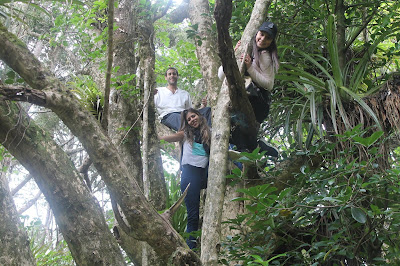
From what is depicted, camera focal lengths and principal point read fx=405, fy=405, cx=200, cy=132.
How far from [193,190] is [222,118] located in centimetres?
114

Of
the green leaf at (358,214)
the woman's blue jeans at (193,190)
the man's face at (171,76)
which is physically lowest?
the green leaf at (358,214)

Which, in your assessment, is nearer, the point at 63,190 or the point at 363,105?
the point at 63,190

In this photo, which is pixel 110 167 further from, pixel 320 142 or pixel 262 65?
pixel 320 142

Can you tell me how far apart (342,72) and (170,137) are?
5.52ft

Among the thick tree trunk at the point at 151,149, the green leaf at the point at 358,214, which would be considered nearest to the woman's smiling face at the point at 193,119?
the thick tree trunk at the point at 151,149

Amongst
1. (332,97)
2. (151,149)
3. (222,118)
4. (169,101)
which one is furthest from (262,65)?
(169,101)

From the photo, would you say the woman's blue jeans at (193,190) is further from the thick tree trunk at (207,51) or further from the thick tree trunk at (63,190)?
the thick tree trunk at (63,190)

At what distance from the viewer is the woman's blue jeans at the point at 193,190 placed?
344cm

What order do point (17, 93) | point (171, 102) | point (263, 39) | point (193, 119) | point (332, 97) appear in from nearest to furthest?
point (17, 93)
point (263, 39)
point (332, 97)
point (193, 119)
point (171, 102)

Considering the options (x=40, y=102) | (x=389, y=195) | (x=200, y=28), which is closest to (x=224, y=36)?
(x=40, y=102)

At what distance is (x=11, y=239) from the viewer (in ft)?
7.51

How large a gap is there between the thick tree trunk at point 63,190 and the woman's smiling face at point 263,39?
5.00 feet

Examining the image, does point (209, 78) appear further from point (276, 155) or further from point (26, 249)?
point (26, 249)

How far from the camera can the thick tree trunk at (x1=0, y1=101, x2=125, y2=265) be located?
209 centimetres
